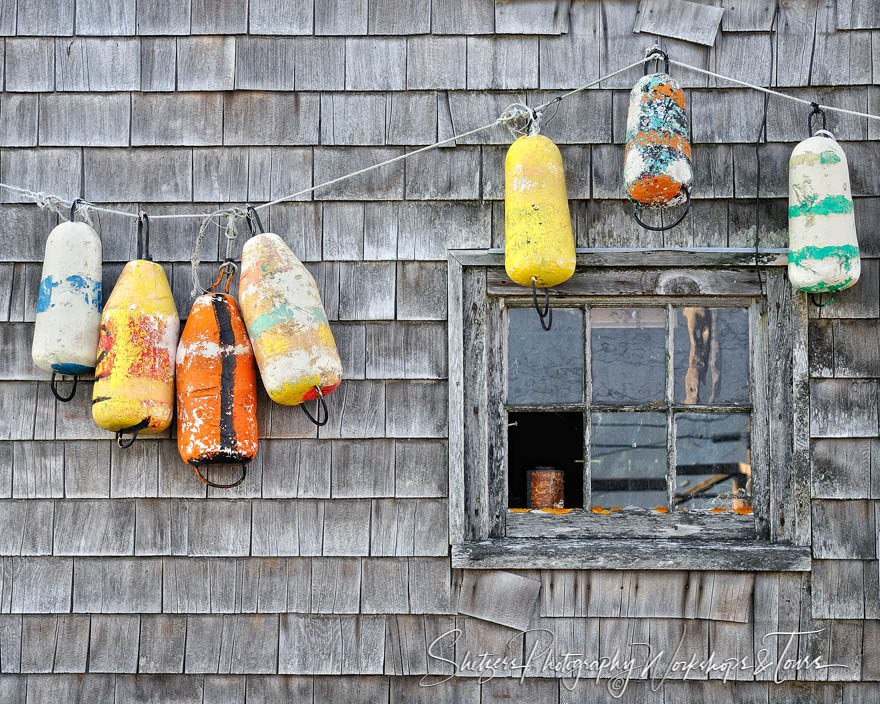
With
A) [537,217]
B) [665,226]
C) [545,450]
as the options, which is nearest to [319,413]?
[545,450]

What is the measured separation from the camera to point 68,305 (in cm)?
255

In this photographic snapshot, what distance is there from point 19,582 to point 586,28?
8.82 feet

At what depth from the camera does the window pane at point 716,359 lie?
282 cm

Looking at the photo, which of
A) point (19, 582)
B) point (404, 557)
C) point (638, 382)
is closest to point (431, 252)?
point (638, 382)

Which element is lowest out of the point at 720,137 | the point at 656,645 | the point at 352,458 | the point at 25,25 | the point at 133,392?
the point at 656,645

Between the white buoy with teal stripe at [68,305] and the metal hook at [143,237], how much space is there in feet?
0.47

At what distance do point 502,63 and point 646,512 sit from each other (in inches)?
63.8

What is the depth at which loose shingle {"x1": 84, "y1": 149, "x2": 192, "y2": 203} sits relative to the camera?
110 inches

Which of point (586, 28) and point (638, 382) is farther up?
point (586, 28)

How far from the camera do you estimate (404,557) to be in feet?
8.90

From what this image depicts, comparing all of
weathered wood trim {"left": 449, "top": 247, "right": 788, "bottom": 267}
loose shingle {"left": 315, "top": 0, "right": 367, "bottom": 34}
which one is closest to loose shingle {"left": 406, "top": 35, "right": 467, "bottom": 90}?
loose shingle {"left": 315, "top": 0, "right": 367, "bottom": 34}

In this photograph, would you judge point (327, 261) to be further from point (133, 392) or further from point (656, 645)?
point (656, 645)

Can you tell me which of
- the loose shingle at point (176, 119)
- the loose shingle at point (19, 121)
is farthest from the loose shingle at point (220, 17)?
the loose shingle at point (19, 121)

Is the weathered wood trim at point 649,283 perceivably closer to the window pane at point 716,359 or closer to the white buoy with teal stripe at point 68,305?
the window pane at point 716,359
